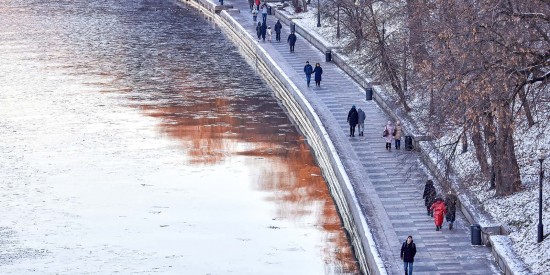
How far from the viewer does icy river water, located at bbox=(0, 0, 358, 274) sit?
38.3m

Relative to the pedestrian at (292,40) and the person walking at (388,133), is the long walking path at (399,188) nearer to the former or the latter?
the person walking at (388,133)

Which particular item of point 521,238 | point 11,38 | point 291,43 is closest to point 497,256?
point 521,238

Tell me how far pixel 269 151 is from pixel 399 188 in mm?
11956

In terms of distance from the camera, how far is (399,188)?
40.2m

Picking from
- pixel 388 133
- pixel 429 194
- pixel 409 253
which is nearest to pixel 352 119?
pixel 388 133

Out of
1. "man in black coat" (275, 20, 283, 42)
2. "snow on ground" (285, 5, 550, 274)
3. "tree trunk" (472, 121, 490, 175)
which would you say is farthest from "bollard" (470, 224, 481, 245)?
"man in black coat" (275, 20, 283, 42)

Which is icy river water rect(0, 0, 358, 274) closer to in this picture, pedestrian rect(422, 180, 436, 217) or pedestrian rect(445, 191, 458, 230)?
pedestrian rect(422, 180, 436, 217)

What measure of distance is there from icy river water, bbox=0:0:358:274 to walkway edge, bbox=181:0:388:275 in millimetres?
469

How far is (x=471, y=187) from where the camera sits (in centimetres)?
3838

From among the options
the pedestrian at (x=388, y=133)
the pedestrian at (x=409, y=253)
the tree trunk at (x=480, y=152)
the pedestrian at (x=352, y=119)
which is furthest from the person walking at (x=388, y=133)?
the pedestrian at (x=409, y=253)

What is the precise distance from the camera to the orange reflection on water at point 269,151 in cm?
4091

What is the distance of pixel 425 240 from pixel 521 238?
2694mm

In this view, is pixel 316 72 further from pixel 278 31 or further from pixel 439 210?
pixel 439 210

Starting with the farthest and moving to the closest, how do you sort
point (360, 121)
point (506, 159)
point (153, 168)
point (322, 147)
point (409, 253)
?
point (153, 168) → point (322, 147) → point (360, 121) → point (506, 159) → point (409, 253)
